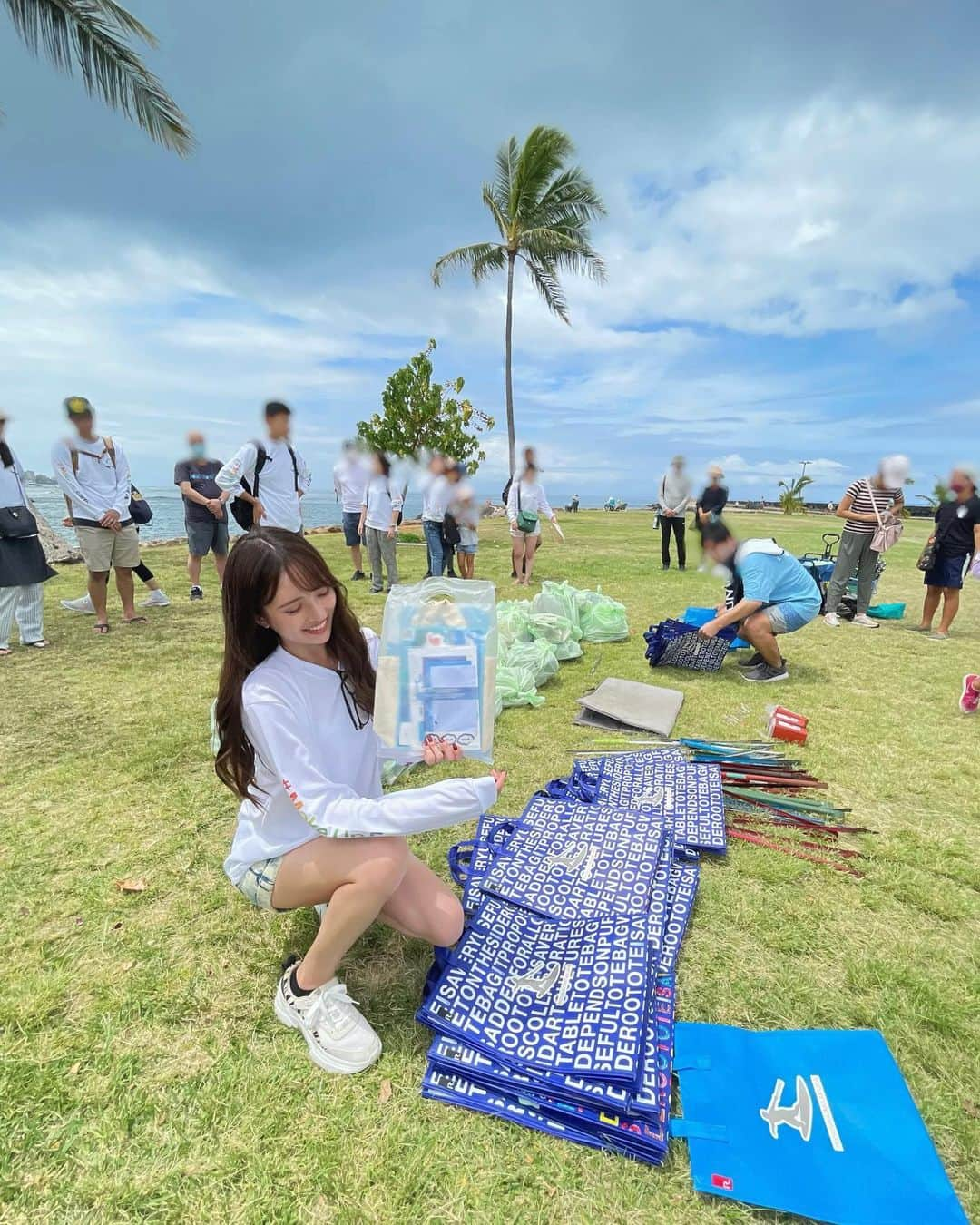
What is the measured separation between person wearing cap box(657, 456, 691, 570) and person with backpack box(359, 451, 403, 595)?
450 centimetres

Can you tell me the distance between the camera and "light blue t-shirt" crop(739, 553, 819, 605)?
16.0 ft

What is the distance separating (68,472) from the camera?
5574mm

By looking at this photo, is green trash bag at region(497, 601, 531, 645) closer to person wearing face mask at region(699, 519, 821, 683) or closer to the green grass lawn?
the green grass lawn

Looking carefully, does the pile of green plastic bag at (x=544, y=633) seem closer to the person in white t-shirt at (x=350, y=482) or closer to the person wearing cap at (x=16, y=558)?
the person in white t-shirt at (x=350, y=482)

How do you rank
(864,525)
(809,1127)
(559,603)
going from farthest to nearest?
(864,525) < (559,603) < (809,1127)

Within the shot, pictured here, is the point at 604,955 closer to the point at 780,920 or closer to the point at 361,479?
the point at 780,920

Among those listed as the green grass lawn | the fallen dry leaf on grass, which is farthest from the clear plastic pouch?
the fallen dry leaf on grass

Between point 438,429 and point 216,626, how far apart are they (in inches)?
550

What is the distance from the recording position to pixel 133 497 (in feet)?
20.6

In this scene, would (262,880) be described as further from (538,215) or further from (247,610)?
(538,215)

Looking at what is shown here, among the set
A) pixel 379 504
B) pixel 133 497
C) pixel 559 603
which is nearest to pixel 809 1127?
pixel 559 603

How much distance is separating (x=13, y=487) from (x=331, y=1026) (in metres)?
5.57

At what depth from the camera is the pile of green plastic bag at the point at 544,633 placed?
4738 millimetres

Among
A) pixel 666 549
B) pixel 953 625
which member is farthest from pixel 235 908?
pixel 666 549
